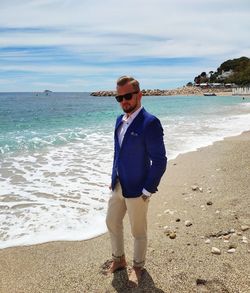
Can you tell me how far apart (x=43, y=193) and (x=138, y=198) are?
14.6 ft

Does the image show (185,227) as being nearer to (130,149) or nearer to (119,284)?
(119,284)

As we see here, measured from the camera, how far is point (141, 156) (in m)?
3.94

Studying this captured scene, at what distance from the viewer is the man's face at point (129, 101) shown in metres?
3.90

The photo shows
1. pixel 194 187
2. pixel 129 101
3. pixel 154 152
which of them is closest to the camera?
pixel 154 152

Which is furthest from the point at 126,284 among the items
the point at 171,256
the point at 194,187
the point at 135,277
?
the point at 194,187

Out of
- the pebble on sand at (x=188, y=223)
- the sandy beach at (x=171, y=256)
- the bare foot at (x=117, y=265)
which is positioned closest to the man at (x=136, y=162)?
the bare foot at (x=117, y=265)

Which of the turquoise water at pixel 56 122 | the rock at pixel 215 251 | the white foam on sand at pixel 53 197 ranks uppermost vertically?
the rock at pixel 215 251

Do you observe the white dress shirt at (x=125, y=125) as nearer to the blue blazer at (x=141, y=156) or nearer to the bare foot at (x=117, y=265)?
the blue blazer at (x=141, y=156)

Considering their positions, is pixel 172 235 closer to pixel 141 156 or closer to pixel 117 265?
pixel 117 265

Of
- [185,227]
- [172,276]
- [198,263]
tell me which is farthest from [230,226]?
[172,276]

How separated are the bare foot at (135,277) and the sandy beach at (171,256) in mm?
59

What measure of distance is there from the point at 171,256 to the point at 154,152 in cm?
155

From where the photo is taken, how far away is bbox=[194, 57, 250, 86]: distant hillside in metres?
137

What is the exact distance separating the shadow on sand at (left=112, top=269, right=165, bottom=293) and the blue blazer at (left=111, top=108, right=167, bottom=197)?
0.95m
